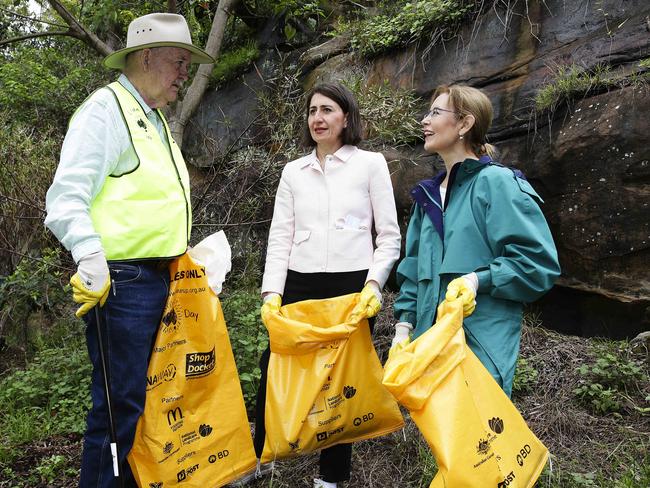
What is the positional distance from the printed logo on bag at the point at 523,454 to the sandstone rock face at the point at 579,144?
90.2 inches

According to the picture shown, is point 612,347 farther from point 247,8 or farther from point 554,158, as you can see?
point 247,8

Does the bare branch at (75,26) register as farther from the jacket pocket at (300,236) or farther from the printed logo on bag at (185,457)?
the printed logo on bag at (185,457)

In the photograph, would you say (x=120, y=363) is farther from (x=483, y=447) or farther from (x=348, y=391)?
(x=483, y=447)

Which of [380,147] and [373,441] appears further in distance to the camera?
[380,147]

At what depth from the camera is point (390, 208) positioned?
2.64 metres

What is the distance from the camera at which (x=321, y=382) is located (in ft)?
7.75

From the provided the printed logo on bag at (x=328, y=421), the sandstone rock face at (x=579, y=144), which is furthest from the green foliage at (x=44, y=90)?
the printed logo on bag at (x=328, y=421)

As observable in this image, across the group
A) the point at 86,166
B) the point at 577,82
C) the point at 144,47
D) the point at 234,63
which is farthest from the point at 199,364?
the point at 234,63

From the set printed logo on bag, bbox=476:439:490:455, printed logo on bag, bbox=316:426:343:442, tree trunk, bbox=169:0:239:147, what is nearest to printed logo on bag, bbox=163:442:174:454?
printed logo on bag, bbox=316:426:343:442

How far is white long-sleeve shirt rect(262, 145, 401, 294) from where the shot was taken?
2.57 metres

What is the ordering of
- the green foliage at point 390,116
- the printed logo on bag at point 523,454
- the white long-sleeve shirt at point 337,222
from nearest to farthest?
the printed logo on bag at point 523,454, the white long-sleeve shirt at point 337,222, the green foliage at point 390,116

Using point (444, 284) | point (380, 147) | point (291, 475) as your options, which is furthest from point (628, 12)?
point (291, 475)

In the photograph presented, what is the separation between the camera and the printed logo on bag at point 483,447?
175 cm

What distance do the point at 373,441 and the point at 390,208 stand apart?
4.54ft
